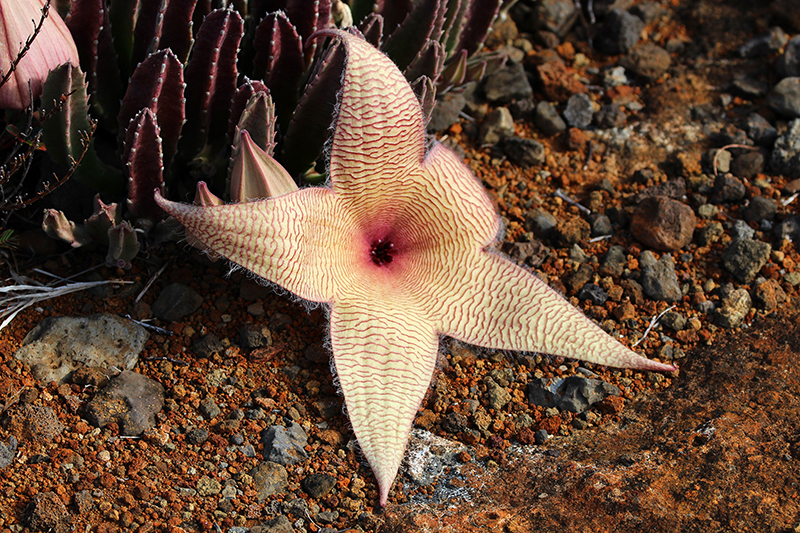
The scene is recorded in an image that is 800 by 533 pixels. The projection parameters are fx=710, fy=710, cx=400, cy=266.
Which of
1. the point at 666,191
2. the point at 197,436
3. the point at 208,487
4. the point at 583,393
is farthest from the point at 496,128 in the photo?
the point at 208,487

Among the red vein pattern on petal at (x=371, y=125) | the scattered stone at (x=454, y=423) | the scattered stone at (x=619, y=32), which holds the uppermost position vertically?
the red vein pattern on petal at (x=371, y=125)

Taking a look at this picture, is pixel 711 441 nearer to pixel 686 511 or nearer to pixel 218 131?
pixel 686 511

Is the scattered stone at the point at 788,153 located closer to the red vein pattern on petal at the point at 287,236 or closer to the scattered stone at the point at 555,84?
the scattered stone at the point at 555,84

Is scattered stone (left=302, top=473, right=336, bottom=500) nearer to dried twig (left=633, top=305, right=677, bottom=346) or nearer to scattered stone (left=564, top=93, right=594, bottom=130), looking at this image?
dried twig (left=633, top=305, right=677, bottom=346)

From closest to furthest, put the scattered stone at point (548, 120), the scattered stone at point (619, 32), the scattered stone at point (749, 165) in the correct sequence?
the scattered stone at point (749, 165) < the scattered stone at point (548, 120) < the scattered stone at point (619, 32)

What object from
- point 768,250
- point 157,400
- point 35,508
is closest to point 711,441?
point 768,250

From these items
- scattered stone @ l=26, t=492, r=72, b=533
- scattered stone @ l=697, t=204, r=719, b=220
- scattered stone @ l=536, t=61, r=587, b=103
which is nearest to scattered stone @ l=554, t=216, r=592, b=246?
scattered stone @ l=697, t=204, r=719, b=220

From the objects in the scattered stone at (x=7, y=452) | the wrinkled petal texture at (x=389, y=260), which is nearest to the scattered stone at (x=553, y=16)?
the wrinkled petal texture at (x=389, y=260)
